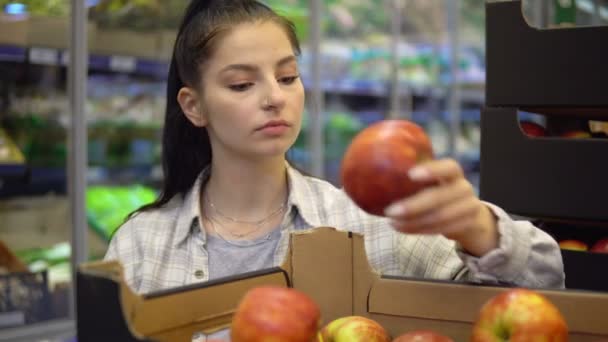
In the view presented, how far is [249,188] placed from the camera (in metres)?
1.48

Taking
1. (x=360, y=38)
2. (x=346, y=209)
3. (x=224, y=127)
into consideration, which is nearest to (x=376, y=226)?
(x=346, y=209)

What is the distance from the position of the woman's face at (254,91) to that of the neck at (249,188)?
0.17 feet

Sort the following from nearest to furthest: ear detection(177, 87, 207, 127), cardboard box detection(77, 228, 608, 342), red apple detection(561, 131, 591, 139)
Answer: cardboard box detection(77, 228, 608, 342) → ear detection(177, 87, 207, 127) → red apple detection(561, 131, 591, 139)

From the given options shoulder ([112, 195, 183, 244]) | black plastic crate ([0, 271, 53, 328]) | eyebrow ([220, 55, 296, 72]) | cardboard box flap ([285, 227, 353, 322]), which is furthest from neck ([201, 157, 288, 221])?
black plastic crate ([0, 271, 53, 328])

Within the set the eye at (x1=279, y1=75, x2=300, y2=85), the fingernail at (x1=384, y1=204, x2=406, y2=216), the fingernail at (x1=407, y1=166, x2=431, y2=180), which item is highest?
the eye at (x1=279, y1=75, x2=300, y2=85)

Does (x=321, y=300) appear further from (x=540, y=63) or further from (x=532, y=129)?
(x=532, y=129)

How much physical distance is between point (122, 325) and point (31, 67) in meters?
2.14

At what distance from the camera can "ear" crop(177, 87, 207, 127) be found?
4.95ft

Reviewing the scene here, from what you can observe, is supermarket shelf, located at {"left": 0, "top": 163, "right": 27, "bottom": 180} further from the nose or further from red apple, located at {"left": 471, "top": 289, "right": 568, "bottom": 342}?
red apple, located at {"left": 471, "top": 289, "right": 568, "bottom": 342}

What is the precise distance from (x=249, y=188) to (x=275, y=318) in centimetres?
67

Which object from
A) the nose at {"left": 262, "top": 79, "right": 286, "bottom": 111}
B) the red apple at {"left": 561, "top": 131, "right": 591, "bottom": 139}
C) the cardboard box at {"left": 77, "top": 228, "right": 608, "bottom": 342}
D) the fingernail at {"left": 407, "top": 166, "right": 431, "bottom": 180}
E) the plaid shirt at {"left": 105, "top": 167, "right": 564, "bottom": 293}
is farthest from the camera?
the red apple at {"left": 561, "top": 131, "right": 591, "bottom": 139}

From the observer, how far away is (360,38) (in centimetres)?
466

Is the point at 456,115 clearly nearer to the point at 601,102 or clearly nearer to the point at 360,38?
the point at 360,38

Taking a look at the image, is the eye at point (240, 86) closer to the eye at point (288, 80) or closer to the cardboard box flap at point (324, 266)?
the eye at point (288, 80)
